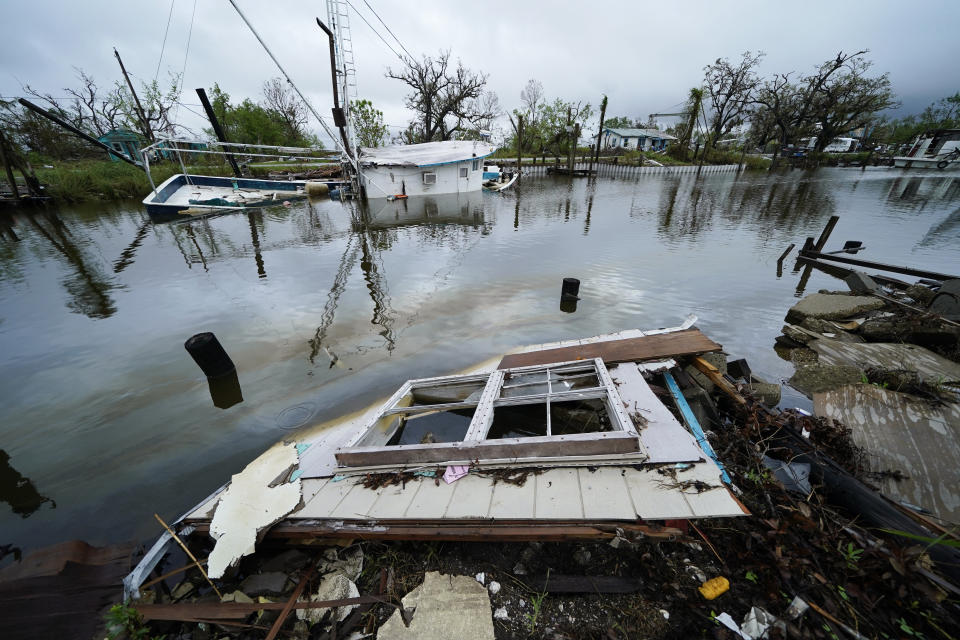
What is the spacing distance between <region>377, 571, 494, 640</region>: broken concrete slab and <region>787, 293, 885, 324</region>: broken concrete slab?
8.53 metres

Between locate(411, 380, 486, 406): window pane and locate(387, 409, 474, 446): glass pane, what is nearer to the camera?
locate(387, 409, 474, 446): glass pane

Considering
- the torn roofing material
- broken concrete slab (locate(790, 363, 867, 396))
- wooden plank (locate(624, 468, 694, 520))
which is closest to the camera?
wooden plank (locate(624, 468, 694, 520))

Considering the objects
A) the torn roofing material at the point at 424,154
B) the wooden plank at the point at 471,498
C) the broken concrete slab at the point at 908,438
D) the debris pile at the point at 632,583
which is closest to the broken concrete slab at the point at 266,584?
the debris pile at the point at 632,583

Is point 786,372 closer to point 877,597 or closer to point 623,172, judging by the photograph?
point 877,597

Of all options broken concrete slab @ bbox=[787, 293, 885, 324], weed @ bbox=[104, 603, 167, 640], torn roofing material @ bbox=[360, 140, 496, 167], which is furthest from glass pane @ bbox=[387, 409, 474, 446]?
torn roofing material @ bbox=[360, 140, 496, 167]

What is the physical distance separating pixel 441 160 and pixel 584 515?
25488 millimetres

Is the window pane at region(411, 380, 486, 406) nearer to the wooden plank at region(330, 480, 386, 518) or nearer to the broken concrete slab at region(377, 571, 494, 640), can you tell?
the wooden plank at region(330, 480, 386, 518)

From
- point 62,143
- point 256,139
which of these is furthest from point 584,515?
point 256,139

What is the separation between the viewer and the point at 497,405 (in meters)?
3.78

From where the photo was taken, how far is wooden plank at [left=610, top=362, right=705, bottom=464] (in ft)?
9.01

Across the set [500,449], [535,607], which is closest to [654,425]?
[500,449]

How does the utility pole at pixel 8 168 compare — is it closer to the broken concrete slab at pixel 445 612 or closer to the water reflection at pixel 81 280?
the water reflection at pixel 81 280

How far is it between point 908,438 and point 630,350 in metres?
2.73

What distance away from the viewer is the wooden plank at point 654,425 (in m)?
2.75
